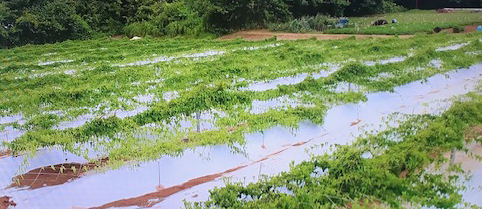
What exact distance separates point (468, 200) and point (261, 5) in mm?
18409

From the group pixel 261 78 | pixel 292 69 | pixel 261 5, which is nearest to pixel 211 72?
pixel 261 78

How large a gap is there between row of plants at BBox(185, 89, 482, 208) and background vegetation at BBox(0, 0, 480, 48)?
15.9 metres

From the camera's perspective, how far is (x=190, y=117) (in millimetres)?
6637

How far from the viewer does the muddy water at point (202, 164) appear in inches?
168

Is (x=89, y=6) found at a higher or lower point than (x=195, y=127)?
higher

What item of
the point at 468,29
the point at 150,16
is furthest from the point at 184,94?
the point at 150,16

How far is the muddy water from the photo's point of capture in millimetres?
4277

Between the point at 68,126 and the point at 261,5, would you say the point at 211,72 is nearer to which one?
the point at 68,126

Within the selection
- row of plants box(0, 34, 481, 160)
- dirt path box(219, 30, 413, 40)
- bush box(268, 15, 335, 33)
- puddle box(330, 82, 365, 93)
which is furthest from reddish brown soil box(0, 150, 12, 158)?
bush box(268, 15, 335, 33)

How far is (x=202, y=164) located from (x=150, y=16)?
69.9ft

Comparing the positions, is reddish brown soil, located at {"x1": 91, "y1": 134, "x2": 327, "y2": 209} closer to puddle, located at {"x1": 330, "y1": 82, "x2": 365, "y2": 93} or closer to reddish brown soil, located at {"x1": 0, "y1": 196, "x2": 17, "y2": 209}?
reddish brown soil, located at {"x1": 0, "y1": 196, "x2": 17, "y2": 209}

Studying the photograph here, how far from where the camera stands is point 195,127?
6.24 metres

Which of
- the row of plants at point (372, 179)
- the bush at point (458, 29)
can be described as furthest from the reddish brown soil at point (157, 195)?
the bush at point (458, 29)

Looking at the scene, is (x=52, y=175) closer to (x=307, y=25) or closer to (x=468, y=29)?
(x=307, y=25)
